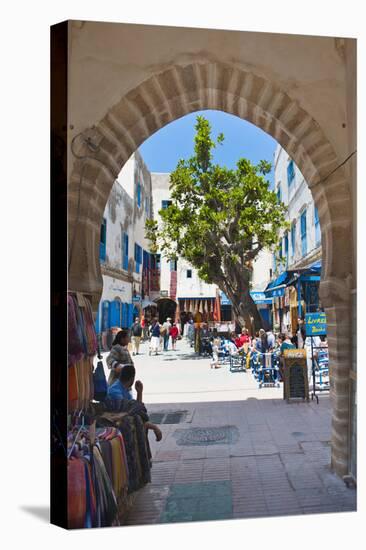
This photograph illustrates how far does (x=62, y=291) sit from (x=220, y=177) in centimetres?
255

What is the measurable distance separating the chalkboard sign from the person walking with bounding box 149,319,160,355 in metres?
2.42

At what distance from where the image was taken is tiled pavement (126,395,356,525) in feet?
12.5

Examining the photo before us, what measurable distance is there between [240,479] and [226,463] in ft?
0.65

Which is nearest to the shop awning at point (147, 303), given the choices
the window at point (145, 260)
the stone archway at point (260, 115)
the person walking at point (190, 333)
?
the window at point (145, 260)

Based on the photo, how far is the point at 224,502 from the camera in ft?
12.6

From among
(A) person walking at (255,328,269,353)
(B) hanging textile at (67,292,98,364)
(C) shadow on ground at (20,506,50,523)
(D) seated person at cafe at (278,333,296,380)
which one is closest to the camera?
(B) hanging textile at (67,292,98,364)

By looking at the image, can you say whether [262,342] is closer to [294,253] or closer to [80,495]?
[294,253]

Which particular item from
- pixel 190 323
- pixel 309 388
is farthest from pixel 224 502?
pixel 309 388

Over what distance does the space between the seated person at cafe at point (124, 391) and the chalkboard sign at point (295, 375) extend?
291 centimetres

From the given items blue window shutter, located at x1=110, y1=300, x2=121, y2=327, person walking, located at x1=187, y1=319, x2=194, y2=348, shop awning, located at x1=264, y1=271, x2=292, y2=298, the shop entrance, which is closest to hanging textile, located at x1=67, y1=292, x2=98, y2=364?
blue window shutter, located at x1=110, y1=300, x2=121, y2=327

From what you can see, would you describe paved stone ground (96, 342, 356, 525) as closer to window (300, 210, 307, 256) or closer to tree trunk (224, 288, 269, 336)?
tree trunk (224, 288, 269, 336)

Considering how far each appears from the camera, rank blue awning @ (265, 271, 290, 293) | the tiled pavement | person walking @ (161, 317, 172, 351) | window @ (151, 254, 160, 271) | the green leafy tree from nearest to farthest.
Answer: the tiled pavement, person walking @ (161, 317, 172, 351), window @ (151, 254, 160, 271), the green leafy tree, blue awning @ (265, 271, 290, 293)

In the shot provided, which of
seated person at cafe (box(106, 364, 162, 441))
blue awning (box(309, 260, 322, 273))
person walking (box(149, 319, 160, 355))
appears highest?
blue awning (box(309, 260, 322, 273))

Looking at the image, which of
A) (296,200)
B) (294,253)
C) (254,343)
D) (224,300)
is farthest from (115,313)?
(296,200)
